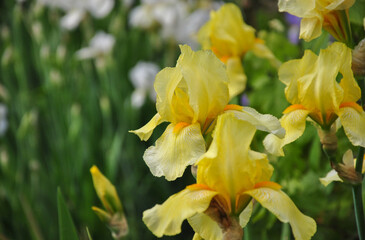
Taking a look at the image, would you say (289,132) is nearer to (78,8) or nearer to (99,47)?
(99,47)

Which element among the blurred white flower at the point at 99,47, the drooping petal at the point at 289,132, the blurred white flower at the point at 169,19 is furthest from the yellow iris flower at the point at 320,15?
the blurred white flower at the point at 169,19

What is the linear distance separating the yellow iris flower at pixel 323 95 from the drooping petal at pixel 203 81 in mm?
88

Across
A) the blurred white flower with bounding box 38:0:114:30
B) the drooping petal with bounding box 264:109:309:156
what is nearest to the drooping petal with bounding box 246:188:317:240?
the drooping petal with bounding box 264:109:309:156

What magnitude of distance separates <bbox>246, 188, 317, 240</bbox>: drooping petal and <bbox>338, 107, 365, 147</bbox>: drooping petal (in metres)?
0.12

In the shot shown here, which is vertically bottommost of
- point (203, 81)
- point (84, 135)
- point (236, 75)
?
point (84, 135)

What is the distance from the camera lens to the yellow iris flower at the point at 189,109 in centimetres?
55

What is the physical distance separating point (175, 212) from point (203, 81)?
17cm

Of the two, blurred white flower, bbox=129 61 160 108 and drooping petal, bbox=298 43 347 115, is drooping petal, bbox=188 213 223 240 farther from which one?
blurred white flower, bbox=129 61 160 108

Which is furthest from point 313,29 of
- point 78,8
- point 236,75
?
point 78,8

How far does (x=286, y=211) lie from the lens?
491 mm

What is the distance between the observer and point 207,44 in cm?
109

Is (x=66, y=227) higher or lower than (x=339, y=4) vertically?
lower

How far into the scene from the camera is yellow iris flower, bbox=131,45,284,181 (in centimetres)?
55

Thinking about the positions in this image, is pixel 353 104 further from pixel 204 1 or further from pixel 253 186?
pixel 204 1
